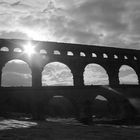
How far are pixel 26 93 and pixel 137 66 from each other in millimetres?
17377

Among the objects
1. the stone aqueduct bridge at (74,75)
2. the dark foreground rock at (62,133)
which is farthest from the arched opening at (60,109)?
the dark foreground rock at (62,133)

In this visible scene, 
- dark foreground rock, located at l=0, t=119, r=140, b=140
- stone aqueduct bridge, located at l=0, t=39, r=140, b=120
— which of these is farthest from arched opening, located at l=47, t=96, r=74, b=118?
dark foreground rock, located at l=0, t=119, r=140, b=140

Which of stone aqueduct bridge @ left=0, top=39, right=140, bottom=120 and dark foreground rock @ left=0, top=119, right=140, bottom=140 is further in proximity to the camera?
stone aqueduct bridge @ left=0, top=39, right=140, bottom=120

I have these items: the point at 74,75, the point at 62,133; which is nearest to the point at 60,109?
the point at 74,75

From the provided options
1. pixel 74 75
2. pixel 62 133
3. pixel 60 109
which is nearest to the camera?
pixel 62 133

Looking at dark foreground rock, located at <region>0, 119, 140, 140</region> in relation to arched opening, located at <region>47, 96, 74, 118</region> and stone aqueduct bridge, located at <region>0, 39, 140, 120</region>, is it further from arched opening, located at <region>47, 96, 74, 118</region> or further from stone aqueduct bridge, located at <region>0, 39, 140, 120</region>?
arched opening, located at <region>47, 96, 74, 118</region>

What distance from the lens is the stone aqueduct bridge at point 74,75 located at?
80.7 feet

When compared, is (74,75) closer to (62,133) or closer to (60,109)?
(60,109)

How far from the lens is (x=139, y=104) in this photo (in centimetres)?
2848

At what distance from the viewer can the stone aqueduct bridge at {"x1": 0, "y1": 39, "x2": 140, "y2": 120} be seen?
80.7 ft

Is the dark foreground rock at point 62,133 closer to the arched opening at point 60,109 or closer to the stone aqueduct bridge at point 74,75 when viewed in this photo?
the stone aqueduct bridge at point 74,75

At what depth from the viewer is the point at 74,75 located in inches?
1118

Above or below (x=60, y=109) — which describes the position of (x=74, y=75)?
above

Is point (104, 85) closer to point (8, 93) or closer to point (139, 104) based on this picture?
point (139, 104)
